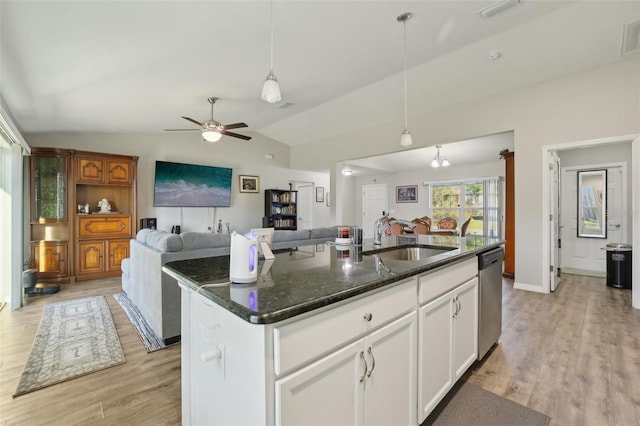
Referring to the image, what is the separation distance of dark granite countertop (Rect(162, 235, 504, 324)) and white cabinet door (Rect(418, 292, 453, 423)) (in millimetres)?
252

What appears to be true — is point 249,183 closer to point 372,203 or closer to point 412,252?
point 372,203

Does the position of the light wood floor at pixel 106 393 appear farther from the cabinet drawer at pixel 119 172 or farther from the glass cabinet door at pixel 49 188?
the cabinet drawer at pixel 119 172

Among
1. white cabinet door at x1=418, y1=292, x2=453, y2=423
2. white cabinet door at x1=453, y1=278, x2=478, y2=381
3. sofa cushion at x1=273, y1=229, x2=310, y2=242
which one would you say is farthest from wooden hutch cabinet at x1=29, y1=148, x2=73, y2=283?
white cabinet door at x1=453, y1=278, x2=478, y2=381

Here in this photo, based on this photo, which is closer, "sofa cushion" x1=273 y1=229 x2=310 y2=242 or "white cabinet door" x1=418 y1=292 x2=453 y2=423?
"white cabinet door" x1=418 y1=292 x2=453 y2=423

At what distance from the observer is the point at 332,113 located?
5879 millimetres

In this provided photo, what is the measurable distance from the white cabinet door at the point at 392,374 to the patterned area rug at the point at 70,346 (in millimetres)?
2140

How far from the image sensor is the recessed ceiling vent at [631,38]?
289 cm

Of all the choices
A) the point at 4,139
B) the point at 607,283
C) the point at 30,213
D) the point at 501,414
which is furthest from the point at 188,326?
the point at 607,283

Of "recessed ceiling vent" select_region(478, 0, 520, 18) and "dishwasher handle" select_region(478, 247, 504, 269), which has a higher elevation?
"recessed ceiling vent" select_region(478, 0, 520, 18)

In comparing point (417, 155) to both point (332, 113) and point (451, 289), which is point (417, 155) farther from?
point (451, 289)

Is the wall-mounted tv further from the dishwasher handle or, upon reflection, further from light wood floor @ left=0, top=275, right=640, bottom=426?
the dishwasher handle

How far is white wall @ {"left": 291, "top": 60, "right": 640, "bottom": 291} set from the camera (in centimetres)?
348

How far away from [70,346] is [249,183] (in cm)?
514

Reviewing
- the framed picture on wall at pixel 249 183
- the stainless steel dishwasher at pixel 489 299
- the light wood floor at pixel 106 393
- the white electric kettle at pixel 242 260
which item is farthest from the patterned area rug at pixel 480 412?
the framed picture on wall at pixel 249 183
